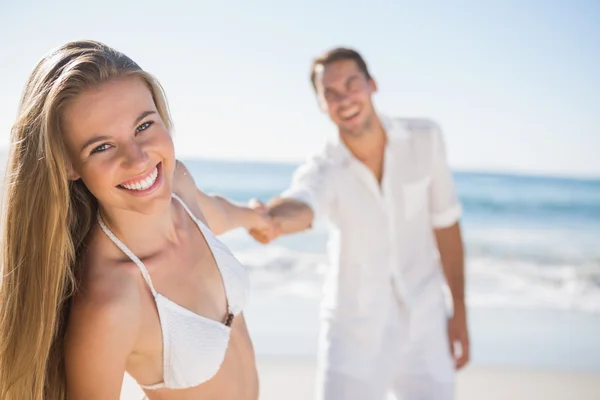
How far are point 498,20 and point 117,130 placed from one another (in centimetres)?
1684

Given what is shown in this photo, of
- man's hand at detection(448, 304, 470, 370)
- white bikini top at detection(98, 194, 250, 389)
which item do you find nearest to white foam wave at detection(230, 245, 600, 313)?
man's hand at detection(448, 304, 470, 370)

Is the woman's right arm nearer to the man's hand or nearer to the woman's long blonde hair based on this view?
the woman's long blonde hair

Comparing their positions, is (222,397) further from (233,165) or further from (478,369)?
(233,165)

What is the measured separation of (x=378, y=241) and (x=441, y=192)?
1.48 feet

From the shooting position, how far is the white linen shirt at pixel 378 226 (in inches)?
146

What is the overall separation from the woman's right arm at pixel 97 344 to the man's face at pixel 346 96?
2.15 metres

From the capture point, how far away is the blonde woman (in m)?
1.88

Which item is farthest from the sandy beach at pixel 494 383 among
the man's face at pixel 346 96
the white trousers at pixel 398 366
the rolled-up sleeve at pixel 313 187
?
the man's face at pixel 346 96

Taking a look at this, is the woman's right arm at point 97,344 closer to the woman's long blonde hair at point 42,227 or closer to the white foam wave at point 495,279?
the woman's long blonde hair at point 42,227

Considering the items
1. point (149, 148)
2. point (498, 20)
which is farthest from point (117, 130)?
point (498, 20)

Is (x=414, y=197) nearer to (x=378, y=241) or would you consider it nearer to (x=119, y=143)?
(x=378, y=241)

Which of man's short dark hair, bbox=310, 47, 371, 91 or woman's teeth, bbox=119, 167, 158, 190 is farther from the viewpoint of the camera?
man's short dark hair, bbox=310, 47, 371, 91

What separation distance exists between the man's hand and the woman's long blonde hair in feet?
8.04

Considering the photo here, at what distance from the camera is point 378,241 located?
377 centimetres
